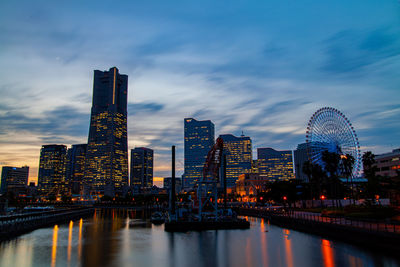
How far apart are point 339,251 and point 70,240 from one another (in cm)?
4723

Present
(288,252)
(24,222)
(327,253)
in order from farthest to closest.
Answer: (24,222) → (288,252) → (327,253)

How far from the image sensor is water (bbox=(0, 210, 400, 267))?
39.2 meters

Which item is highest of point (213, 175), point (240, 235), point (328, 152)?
point (328, 152)

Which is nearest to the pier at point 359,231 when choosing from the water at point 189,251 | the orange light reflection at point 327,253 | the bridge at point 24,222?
the water at point 189,251

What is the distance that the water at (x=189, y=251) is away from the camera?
1543 inches

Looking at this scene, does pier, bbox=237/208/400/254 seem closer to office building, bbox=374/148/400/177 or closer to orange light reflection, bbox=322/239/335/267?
orange light reflection, bbox=322/239/335/267

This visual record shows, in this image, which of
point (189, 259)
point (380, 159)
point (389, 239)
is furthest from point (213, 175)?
point (380, 159)

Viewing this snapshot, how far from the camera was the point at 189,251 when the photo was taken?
4738cm

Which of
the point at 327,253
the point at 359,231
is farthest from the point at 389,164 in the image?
the point at 327,253

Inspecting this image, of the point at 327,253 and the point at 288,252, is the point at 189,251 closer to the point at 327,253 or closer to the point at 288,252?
the point at 288,252

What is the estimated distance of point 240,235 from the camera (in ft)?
209

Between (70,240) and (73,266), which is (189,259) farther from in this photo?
(70,240)

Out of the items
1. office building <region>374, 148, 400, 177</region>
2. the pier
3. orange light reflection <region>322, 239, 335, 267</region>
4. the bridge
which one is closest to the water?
orange light reflection <region>322, 239, 335, 267</region>

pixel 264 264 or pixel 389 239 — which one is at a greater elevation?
pixel 389 239
